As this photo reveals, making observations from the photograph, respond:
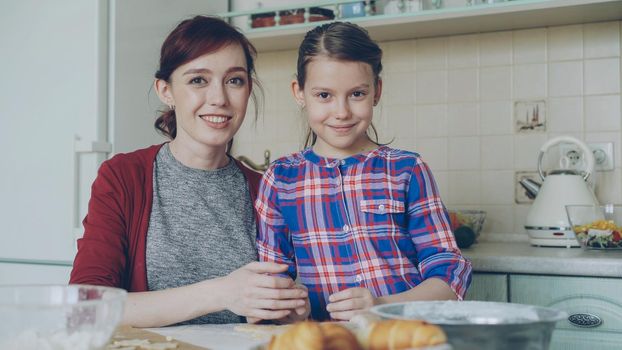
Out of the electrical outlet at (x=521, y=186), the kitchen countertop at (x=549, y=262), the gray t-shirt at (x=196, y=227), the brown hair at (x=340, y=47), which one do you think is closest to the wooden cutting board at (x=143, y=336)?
the gray t-shirt at (x=196, y=227)

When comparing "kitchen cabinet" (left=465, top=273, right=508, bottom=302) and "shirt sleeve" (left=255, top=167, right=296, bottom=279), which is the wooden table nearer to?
"shirt sleeve" (left=255, top=167, right=296, bottom=279)

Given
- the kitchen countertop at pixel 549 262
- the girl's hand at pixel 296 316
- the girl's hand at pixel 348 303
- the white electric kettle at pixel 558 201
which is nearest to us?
the girl's hand at pixel 348 303

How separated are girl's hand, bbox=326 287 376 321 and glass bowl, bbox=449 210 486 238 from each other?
1023 mm

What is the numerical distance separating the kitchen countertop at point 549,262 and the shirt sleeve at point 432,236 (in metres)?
0.52

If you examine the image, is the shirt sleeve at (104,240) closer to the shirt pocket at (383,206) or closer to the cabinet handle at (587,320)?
the shirt pocket at (383,206)

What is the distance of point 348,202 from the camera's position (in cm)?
134

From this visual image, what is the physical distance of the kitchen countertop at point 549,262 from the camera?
5.48ft

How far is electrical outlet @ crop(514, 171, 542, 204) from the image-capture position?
222 cm

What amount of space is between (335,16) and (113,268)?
1.28 m

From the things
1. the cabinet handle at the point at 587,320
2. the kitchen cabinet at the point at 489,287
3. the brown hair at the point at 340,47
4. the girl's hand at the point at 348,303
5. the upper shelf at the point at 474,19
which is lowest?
the cabinet handle at the point at 587,320

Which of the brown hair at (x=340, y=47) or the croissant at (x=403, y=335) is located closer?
the croissant at (x=403, y=335)

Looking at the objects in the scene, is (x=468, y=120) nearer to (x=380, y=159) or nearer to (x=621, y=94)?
(x=621, y=94)

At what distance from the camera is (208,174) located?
1.44 metres

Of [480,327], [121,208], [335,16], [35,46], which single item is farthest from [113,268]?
[335,16]
